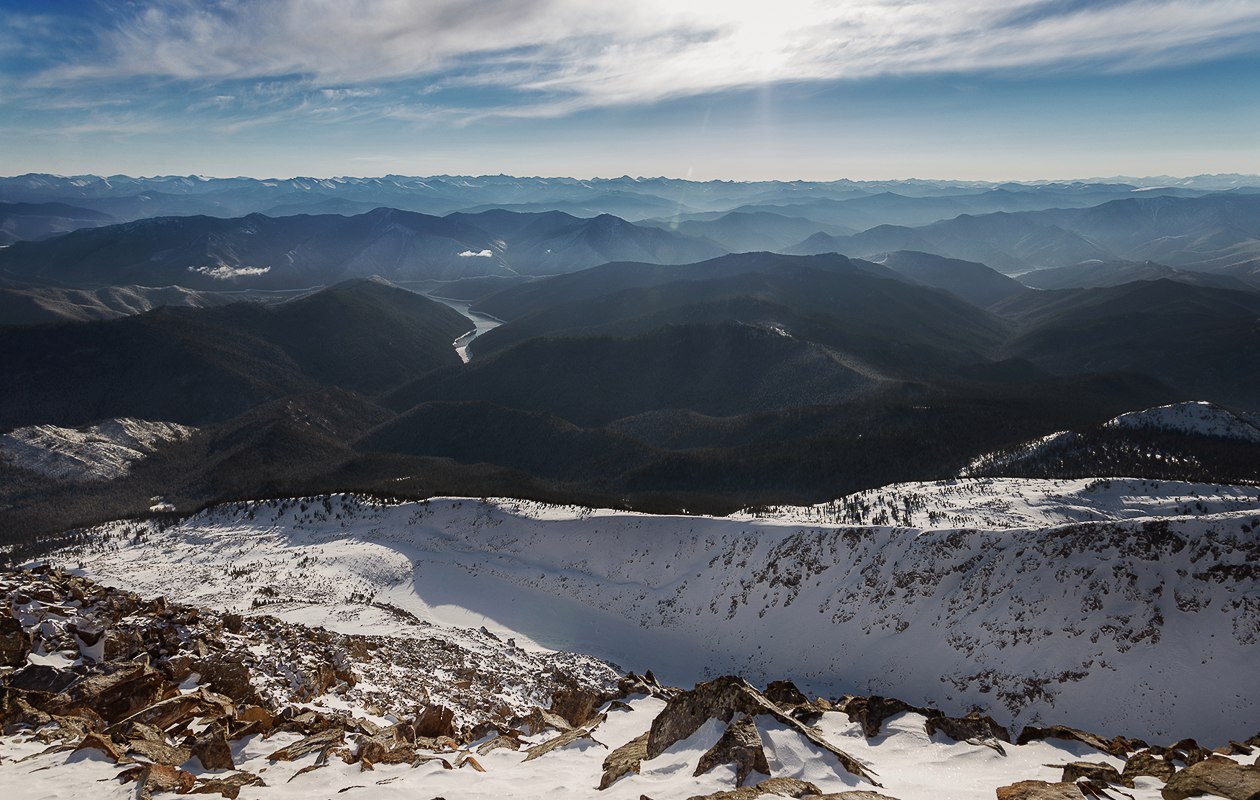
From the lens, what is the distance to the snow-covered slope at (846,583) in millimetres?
35688

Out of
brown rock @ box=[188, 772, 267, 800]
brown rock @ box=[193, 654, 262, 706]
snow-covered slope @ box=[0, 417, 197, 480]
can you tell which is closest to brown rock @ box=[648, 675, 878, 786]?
brown rock @ box=[188, 772, 267, 800]

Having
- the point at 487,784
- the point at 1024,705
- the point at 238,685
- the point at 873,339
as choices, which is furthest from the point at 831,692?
the point at 873,339

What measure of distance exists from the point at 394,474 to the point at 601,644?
6211cm

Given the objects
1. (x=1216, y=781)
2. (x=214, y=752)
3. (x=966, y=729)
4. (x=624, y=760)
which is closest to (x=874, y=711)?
(x=966, y=729)

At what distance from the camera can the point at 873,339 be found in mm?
193625

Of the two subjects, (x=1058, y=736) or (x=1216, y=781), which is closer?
(x=1216, y=781)

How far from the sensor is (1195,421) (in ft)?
273

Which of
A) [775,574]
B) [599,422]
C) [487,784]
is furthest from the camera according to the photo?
[599,422]

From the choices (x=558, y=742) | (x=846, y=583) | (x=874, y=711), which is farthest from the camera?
(x=846, y=583)

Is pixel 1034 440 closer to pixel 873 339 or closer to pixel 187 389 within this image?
pixel 873 339

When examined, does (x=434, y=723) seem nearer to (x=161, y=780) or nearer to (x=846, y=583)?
(x=161, y=780)

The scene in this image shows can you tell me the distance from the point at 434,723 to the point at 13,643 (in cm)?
1687

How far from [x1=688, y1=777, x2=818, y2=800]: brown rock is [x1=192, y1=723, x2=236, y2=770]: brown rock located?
1401cm

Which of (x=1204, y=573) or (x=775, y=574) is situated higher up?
(x=1204, y=573)
